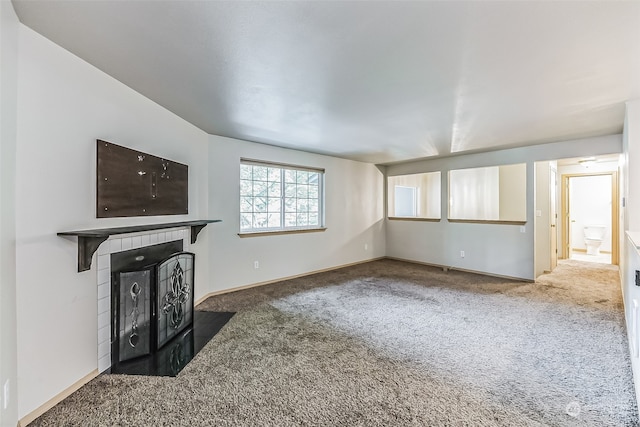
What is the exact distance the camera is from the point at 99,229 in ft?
7.04

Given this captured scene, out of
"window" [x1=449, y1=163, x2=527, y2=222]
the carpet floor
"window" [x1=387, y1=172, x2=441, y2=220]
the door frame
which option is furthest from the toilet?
the carpet floor

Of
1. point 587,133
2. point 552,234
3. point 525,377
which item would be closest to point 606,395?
point 525,377

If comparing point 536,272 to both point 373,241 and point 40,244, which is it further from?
point 40,244

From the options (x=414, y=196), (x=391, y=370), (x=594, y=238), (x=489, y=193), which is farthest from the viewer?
(x=414, y=196)

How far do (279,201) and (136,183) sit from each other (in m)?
2.58

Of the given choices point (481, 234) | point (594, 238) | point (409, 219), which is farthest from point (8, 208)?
point (594, 238)

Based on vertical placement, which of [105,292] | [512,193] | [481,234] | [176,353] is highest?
[512,193]

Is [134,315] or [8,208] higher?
[8,208]

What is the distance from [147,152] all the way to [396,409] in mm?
2888

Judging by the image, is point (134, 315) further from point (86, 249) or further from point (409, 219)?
point (409, 219)

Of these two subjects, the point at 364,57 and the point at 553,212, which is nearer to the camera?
the point at 364,57

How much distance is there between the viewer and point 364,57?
1979 mm

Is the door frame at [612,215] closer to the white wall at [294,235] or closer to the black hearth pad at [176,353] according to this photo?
the white wall at [294,235]

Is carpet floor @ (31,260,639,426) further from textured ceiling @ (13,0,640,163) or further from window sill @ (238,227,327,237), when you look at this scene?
textured ceiling @ (13,0,640,163)
